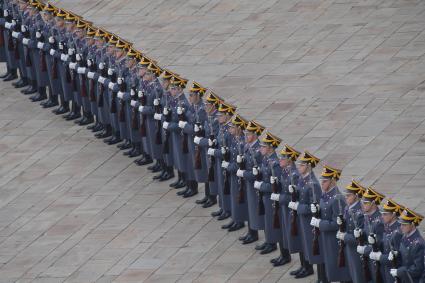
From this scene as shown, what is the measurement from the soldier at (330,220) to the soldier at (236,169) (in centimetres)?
244

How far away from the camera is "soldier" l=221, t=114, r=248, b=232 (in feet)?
84.0

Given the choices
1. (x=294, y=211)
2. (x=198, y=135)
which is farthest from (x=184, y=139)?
(x=294, y=211)

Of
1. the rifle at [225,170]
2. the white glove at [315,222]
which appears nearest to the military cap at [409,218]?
the white glove at [315,222]

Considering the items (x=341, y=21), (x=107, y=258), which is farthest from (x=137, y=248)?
(x=341, y=21)

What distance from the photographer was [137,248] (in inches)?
1032

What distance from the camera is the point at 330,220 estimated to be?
23516 mm

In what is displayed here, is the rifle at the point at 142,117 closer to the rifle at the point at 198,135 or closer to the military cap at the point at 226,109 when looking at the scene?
the rifle at the point at 198,135

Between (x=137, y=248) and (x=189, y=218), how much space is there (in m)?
1.31

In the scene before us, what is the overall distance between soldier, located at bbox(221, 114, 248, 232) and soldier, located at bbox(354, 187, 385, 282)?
3.53 m

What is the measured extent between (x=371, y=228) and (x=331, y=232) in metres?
1.13

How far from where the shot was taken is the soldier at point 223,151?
26.0 m

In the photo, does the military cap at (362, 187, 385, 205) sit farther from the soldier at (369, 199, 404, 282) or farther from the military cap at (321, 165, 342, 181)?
the military cap at (321, 165, 342, 181)

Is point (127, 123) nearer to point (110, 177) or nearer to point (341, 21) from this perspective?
point (110, 177)

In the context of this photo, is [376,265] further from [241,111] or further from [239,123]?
[241,111]
